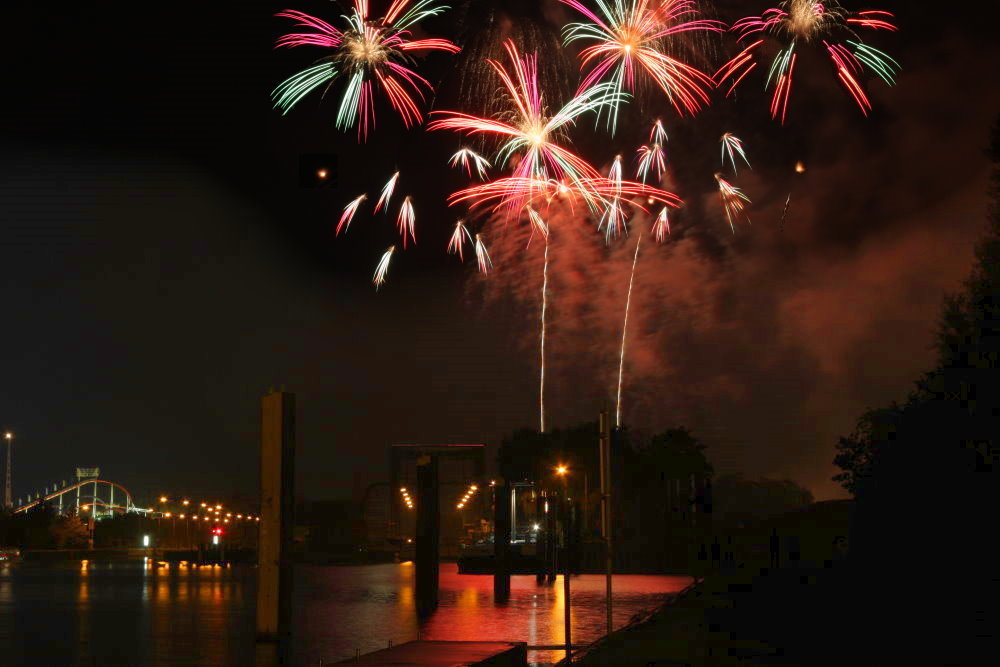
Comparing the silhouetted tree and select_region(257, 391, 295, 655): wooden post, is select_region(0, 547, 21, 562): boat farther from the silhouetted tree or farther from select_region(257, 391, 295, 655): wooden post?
the silhouetted tree

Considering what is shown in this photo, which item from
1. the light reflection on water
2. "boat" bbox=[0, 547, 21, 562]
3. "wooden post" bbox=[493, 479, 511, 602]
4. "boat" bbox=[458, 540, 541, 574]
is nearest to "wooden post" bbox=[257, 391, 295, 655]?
the light reflection on water

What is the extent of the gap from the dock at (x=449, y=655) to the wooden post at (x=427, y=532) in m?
10.9

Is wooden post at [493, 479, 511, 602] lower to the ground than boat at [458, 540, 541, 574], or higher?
higher

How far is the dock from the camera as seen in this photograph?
33.4 ft

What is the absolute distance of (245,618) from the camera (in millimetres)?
20984

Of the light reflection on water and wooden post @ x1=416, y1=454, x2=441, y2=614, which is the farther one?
wooden post @ x1=416, y1=454, x2=441, y2=614

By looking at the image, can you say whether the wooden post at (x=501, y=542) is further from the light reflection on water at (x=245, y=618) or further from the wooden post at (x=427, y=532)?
the wooden post at (x=427, y=532)

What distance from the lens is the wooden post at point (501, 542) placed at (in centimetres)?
2506

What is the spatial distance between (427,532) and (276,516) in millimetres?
8402

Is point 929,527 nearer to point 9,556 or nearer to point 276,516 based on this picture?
point 276,516

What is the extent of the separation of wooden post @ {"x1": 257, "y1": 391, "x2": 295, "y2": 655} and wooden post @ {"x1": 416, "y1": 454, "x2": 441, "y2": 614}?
7.06m

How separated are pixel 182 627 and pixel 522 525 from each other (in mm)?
38939

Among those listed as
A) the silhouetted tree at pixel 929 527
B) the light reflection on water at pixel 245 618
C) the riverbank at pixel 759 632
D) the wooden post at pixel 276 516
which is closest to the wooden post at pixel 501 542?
the light reflection on water at pixel 245 618

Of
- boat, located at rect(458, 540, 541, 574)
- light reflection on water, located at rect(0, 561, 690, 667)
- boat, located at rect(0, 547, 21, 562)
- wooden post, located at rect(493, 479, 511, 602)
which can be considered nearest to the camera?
light reflection on water, located at rect(0, 561, 690, 667)
